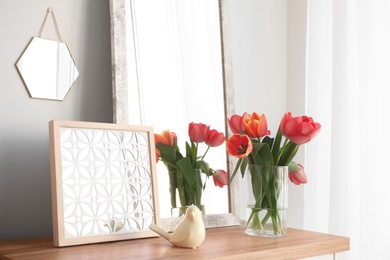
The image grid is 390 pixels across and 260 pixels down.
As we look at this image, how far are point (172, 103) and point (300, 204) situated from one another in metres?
0.80

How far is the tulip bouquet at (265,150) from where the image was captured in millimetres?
1579

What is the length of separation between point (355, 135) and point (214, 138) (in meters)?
0.65

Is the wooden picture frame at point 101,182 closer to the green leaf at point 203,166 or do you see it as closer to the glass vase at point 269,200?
the green leaf at point 203,166

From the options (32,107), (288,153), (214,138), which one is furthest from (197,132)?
(32,107)

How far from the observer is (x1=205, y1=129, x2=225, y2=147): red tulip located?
1.76 metres

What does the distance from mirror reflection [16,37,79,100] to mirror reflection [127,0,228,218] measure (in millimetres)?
186

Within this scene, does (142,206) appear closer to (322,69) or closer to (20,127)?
(20,127)

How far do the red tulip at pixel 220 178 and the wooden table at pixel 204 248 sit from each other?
20 cm

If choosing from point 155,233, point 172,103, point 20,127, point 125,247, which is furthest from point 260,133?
point 20,127

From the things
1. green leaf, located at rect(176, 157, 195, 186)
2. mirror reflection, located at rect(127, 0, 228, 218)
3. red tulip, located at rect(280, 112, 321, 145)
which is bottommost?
green leaf, located at rect(176, 157, 195, 186)

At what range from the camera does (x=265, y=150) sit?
5.33ft

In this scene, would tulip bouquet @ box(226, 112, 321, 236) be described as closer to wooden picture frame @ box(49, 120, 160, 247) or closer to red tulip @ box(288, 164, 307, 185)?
red tulip @ box(288, 164, 307, 185)

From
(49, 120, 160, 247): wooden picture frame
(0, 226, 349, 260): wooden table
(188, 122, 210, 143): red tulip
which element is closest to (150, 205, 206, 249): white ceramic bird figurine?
(0, 226, 349, 260): wooden table

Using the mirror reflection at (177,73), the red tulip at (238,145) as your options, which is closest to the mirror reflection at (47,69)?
the mirror reflection at (177,73)
